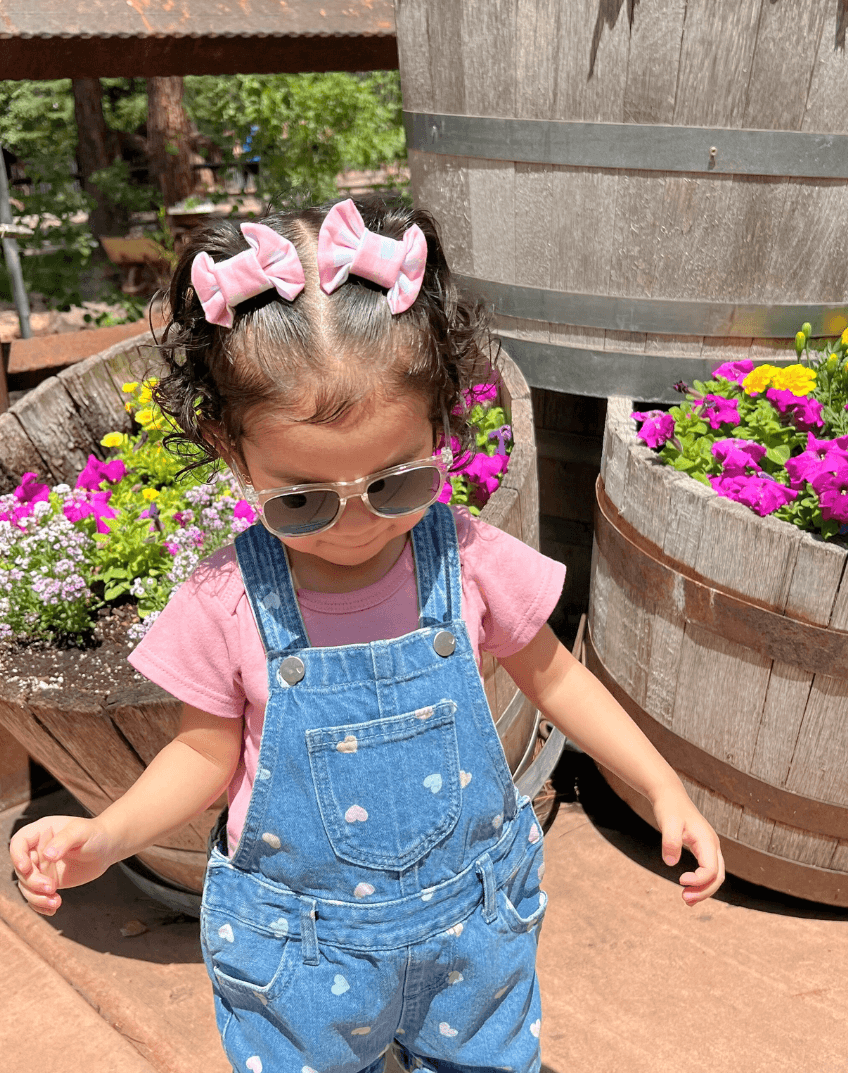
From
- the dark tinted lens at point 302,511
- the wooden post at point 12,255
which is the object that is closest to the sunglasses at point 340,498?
the dark tinted lens at point 302,511

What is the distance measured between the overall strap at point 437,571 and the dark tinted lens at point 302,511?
214 mm

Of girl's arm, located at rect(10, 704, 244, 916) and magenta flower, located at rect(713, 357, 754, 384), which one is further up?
girl's arm, located at rect(10, 704, 244, 916)

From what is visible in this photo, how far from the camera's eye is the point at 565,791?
280 centimetres

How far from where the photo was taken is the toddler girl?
3.76ft

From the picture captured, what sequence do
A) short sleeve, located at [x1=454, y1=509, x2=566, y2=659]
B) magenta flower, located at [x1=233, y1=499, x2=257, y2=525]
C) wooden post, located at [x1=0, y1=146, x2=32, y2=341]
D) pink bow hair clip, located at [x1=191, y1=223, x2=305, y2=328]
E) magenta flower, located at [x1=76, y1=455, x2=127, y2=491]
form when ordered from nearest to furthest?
1. pink bow hair clip, located at [x1=191, y1=223, x2=305, y2=328]
2. short sleeve, located at [x1=454, y1=509, x2=566, y2=659]
3. magenta flower, located at [x1=233, y1=499, x2=257, y2=525]
4. magenta flower, located at [x1=76, y1=455, x2=127, y2=491]
5. wooden post, located at [x1=0, y1=146, x2=32, y2=341]

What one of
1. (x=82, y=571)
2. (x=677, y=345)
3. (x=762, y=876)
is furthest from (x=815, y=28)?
(x=82, y=571)

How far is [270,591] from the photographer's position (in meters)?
1.29

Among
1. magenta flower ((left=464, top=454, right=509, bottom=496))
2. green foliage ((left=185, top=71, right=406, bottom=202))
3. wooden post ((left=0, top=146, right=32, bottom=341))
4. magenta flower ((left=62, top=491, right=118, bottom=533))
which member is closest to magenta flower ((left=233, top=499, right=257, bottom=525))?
magenta flower ((left=62, top=491, right=118, bottom=533))

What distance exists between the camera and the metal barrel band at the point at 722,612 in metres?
1.94

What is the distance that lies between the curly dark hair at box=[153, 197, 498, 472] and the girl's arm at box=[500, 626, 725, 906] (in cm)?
41

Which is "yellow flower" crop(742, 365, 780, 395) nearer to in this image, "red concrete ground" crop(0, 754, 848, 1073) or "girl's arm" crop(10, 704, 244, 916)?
"red concrete ground" crop(0, 754, 848, 1073)

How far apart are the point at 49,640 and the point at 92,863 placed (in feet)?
3.54

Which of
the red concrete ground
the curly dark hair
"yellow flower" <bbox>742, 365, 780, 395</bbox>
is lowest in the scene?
the red concrete ground

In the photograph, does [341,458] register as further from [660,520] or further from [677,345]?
[677,345]
